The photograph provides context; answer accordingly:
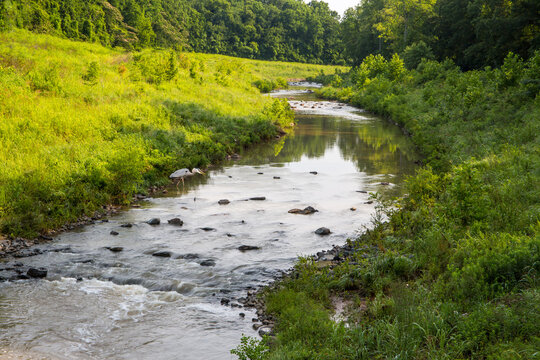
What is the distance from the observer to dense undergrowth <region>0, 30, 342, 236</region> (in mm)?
12805

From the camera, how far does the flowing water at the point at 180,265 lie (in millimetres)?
7270

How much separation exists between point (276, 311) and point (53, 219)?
24.1 ft

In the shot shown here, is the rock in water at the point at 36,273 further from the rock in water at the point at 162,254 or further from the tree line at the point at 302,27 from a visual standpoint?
the tree line at the point at 302,27

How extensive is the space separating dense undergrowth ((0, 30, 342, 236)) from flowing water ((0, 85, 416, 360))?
110 cm

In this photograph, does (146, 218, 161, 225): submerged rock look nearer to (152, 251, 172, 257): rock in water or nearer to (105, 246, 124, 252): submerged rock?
(105, 246, 124, 252): submerged rock

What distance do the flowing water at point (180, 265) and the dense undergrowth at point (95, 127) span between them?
1099 mm

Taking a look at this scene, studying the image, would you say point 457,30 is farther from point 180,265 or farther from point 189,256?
point 180,265

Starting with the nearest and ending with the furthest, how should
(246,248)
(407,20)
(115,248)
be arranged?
(115,248) → (246,248) → (407,20)

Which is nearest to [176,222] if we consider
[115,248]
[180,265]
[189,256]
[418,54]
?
[115,248]

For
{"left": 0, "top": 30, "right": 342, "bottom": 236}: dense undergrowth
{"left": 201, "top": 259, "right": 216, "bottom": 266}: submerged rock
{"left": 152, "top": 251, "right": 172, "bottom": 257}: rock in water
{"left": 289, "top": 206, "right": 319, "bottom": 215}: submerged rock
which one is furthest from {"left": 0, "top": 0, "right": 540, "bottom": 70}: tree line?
{"left": 152, "top": 251, "right": 172, "bottom": 257}: rock in water

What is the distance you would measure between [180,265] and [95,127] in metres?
10.1

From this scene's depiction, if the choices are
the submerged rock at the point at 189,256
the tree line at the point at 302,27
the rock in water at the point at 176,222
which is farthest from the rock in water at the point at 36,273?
the tree line at the point at 302,27

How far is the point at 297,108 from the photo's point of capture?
149ft

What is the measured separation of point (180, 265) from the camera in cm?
1017
